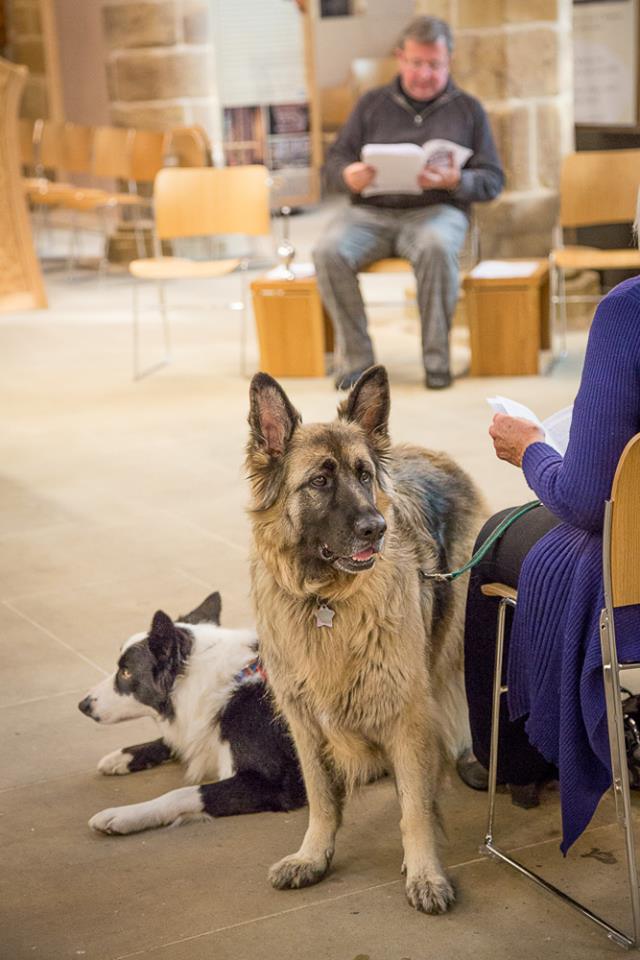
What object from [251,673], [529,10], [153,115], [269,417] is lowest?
[251,673]

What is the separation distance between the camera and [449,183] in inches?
258

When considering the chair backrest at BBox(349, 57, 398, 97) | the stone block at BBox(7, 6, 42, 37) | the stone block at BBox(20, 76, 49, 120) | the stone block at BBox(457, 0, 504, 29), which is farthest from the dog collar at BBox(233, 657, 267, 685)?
the stone block at BBox(7, 6, 42, 37)

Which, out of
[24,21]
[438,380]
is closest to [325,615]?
[438,380]

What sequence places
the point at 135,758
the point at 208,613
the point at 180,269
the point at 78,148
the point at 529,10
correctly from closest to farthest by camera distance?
the point at 135,758
the point at 208,613
the point at 180,269
the point at 529,10
the point at 78,148

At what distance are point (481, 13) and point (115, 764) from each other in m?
5.56

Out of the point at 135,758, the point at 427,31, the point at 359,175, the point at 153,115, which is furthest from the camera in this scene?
the point at 153,115

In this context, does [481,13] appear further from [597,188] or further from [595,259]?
[595,259]

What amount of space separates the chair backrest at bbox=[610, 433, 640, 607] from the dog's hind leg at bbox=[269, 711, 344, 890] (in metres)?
0.73

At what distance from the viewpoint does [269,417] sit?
2469 millimetres

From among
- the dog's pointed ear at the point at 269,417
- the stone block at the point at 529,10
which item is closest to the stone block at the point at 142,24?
the stone block at the point at 529,10

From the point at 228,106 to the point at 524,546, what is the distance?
10469 millimetres

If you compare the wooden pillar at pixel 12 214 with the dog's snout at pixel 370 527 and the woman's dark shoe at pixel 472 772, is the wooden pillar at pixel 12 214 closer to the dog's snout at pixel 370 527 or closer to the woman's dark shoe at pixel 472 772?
the woman's dark shoe at pixel 472 772

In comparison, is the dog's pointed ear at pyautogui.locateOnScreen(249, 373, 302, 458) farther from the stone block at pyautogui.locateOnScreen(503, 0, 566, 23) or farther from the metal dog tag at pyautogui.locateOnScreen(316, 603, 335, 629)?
the stone block at pyautogui.locateOnScreen(503, 0, 566, 23)

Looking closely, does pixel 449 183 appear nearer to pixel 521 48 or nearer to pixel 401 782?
pixel 521 48
